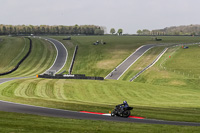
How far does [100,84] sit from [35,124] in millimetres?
40142

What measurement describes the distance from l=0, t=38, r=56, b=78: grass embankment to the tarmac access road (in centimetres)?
2752

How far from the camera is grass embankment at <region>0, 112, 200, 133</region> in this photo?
22927 millimetres

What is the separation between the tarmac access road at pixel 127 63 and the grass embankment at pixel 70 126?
6114cm

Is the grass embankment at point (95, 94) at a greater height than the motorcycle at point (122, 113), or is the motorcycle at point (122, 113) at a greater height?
the motorcycle at point (122, 113)

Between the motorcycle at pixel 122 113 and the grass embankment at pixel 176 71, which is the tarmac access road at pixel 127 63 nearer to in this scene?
the grass embankment at pixel 176 71

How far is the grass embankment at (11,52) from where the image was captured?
364 ft

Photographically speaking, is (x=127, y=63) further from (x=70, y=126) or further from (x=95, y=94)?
(x=70, y=126)

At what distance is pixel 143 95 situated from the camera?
175 ft

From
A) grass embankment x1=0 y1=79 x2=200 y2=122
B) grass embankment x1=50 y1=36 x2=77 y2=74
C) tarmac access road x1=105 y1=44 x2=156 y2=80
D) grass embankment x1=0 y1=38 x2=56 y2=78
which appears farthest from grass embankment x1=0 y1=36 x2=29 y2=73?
grass embankment x1=0 y1=79 x2=200 y2=122

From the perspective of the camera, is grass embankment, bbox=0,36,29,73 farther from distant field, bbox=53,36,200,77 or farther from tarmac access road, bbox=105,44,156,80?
tarmac access road, bbox=105,44,156,80

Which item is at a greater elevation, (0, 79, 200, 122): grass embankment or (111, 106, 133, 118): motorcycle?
(111, 106, 133, 118): motorcycle

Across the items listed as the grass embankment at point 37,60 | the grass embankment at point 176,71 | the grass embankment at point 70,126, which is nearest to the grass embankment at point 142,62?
the grass embankment at point 176,71

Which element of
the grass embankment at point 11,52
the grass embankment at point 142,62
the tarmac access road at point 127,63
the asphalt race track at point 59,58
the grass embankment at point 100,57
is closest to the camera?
the grass embankment at point 142,62

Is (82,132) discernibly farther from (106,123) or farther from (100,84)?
(100,84)
